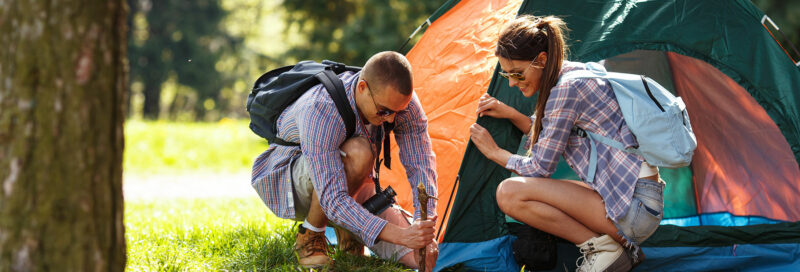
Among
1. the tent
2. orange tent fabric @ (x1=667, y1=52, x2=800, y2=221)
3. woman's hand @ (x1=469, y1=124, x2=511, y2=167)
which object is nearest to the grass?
the tent

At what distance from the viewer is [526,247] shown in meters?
3.06

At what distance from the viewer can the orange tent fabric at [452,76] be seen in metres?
3.35

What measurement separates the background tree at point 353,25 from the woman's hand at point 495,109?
6944 millimetres

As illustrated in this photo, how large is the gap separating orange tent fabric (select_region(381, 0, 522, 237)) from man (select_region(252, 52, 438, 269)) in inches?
11.0

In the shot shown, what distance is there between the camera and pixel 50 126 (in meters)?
1.60

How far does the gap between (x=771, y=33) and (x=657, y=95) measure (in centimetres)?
99

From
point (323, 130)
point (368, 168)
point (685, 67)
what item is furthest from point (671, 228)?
point (323, 130)

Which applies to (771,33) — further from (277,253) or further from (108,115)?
(108,115)

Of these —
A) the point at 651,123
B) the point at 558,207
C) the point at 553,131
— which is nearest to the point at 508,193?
the point at 558,207

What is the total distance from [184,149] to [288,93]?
6567 millimetres

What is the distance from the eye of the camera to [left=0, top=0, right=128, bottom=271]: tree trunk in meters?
1.58

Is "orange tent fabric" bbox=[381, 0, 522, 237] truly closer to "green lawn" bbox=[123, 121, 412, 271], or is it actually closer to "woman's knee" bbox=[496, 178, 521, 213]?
"woman's knee" bbox=[496, 178, 521, 213]

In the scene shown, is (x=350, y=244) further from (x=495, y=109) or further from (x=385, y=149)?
(x=495, y=109)

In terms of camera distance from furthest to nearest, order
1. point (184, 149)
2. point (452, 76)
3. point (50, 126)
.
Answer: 1. point (184, 149)
2. point (452, 76)
3. point (50, 126)
